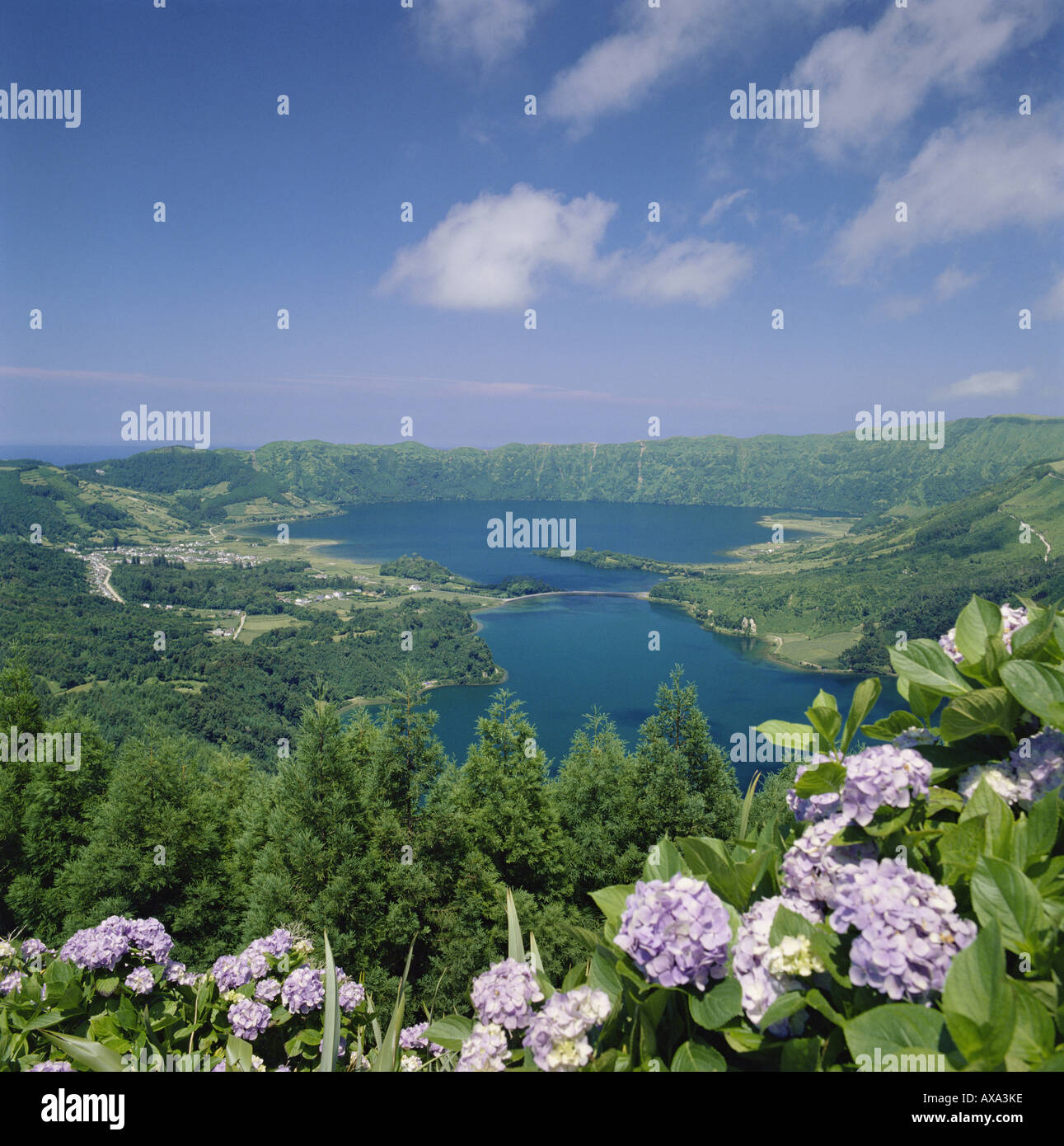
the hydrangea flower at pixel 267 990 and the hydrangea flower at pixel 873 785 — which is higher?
the hydrangea flower at pixel 873 785

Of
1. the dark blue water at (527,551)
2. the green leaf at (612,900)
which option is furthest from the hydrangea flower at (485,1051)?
the dark blue water at (527,551)

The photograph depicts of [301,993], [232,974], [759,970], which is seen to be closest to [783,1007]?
[759,970]

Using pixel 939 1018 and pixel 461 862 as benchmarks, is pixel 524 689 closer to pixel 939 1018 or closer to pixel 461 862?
pixel 461 862

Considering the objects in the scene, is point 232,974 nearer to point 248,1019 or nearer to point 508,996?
point 248,1019

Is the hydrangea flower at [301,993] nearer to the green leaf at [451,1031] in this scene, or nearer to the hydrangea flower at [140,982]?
the hydrangea flower at [140,982]

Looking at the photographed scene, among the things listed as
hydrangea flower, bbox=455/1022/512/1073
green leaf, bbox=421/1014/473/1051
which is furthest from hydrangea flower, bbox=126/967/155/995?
hydrangea flower, bbox=455/1022/512/1073
